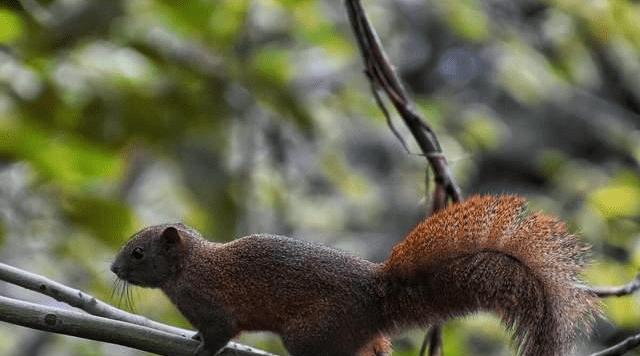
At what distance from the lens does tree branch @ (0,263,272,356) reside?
213cm

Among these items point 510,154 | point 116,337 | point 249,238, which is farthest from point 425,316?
point 510,154

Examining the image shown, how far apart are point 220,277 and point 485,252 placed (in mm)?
698

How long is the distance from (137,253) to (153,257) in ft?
0.14

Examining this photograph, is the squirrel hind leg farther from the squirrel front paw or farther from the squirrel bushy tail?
the squirrel front paw

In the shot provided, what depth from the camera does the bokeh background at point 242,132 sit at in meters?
3.99

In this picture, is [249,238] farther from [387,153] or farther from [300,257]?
[387,153]

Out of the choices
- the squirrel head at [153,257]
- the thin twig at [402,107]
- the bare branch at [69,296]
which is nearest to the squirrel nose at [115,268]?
the squirrel head at [153,257]

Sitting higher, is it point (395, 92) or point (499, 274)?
point (395, 92)

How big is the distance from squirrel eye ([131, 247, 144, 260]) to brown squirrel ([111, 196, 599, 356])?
209 mm

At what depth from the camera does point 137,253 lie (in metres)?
2.94

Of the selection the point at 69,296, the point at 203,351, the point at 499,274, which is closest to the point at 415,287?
the point at 499,274

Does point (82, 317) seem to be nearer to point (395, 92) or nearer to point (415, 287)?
point (415, 287)

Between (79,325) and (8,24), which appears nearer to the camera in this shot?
(79,325)

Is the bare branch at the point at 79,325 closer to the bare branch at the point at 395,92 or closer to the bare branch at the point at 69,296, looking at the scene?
the bare branch at the point at 69,296
